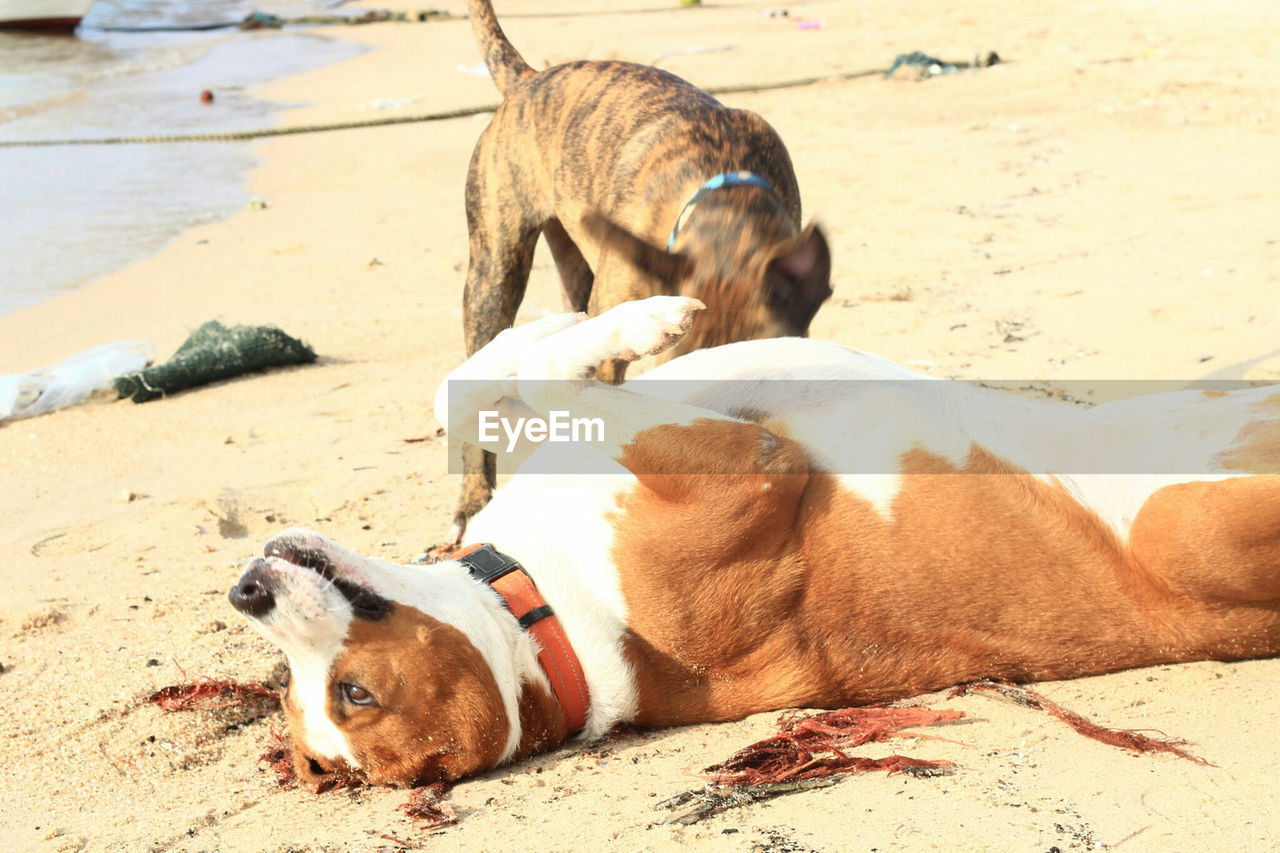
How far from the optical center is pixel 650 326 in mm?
2797

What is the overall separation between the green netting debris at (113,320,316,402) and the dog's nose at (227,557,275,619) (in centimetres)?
326

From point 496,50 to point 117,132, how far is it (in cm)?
773

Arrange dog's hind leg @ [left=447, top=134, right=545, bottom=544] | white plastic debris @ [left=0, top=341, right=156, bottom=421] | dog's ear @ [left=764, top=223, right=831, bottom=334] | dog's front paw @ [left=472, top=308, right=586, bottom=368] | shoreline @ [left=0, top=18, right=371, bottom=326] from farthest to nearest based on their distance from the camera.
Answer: shoreline @ [left=0, top=18, right=371, bottom=326] < white plastic debris @ [left=0, top=341, right=156, bottom=421] < dog's hind leg @ [left=447, top=134, right=545, bottom=544] < dog's ear @ [left=764, top=223, right=831, bottom=334] < dog's front paw @ [left=472, top=308, right=586, bottom=368]

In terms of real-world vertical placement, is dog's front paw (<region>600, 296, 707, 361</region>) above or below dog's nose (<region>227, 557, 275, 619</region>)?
above

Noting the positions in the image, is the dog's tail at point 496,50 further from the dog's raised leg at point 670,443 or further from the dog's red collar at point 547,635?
the dog's red collar at point 547,635

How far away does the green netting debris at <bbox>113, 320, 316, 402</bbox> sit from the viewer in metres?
5.36

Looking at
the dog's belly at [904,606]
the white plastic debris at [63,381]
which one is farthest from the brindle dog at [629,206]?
the white plastic debris at [63,381]

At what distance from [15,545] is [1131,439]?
3512 millimetres

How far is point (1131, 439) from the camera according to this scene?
2.87 meters

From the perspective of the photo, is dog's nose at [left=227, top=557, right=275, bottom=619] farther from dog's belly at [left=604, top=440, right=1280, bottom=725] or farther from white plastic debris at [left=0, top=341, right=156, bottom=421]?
white plastic debris at [left=0, top=341, right=156, bottom=421]

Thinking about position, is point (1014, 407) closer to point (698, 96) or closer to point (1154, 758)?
point (1154, 758)

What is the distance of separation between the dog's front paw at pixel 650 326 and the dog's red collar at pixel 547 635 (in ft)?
1.91

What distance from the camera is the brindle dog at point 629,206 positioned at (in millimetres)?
3582

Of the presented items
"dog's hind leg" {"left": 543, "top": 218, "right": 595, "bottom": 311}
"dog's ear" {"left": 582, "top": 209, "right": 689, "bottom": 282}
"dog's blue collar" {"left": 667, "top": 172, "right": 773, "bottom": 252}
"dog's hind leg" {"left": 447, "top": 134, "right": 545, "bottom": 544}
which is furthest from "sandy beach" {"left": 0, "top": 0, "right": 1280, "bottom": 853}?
"dog's blue collar" {"left": 667, "top": 172, "right": 773, "bottom": 252}
